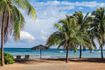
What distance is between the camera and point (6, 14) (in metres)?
12.5

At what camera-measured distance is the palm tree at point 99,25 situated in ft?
76.3

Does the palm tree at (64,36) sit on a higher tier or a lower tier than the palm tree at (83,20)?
lower

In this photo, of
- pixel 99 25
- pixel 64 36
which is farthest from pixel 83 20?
pixel 64 36

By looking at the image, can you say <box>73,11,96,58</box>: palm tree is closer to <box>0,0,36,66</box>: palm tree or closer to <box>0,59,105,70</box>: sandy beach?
<box>0,59,105,70</box>: sandy beach

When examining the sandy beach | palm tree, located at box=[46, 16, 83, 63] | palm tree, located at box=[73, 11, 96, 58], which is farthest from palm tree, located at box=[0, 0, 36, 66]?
palm tree, located at box=[73, 11, 96, 58]

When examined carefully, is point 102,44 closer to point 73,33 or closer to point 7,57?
point 73,33

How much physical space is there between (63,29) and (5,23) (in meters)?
7.00

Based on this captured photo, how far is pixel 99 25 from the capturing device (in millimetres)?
23031

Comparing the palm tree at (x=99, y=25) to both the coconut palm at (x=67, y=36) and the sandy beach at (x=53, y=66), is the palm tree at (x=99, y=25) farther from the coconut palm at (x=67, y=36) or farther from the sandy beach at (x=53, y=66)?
the sandy beach at (x=53, y=66)

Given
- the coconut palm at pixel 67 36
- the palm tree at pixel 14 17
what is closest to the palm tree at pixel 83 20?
the coconut palm at pixel 67 36

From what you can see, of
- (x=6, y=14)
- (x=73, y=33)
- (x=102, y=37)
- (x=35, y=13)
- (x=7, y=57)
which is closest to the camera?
(x=6, y=14)

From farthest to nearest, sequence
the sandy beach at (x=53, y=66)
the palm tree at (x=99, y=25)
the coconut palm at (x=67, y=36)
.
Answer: the palm tree at (x=99, y=25), the coconut palm at (x=67, y=36), the sandy beach at (x=53, y=66)

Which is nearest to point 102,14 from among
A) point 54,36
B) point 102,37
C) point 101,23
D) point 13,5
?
point 101,23

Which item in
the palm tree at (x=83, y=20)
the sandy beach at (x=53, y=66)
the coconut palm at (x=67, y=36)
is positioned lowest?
the sandy beach at (x=53, y=66)
